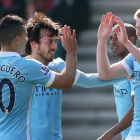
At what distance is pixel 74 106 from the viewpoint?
11000mm

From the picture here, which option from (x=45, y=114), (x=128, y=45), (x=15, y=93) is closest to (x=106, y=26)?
(x=128, y=45)

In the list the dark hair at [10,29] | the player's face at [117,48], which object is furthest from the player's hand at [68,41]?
the player's face at [117,48]

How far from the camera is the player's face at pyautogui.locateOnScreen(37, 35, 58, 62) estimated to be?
5.63 meters

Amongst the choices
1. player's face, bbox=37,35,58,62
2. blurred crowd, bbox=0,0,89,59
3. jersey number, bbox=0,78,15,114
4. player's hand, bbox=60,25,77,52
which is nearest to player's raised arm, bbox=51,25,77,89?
player's hand, bbox=60,25,77,52

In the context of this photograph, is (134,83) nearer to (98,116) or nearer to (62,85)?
(62,85)

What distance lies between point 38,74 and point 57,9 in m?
6.13

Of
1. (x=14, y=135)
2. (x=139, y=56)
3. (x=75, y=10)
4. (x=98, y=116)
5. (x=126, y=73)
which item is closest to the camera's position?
(x=14, y=135)

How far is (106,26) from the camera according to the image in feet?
17.8

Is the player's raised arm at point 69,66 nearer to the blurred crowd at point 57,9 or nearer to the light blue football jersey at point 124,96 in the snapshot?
the light blue football jersey at point 124,96

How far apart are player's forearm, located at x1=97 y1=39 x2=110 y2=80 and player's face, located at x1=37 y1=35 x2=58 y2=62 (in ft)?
1.46

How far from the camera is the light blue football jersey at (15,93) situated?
4.88 m

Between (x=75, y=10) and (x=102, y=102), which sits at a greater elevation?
(x=75, y=10)

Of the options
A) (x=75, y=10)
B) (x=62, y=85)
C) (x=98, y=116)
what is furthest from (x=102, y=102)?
(x=62, y=85)

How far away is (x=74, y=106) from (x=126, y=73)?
5.39 m
